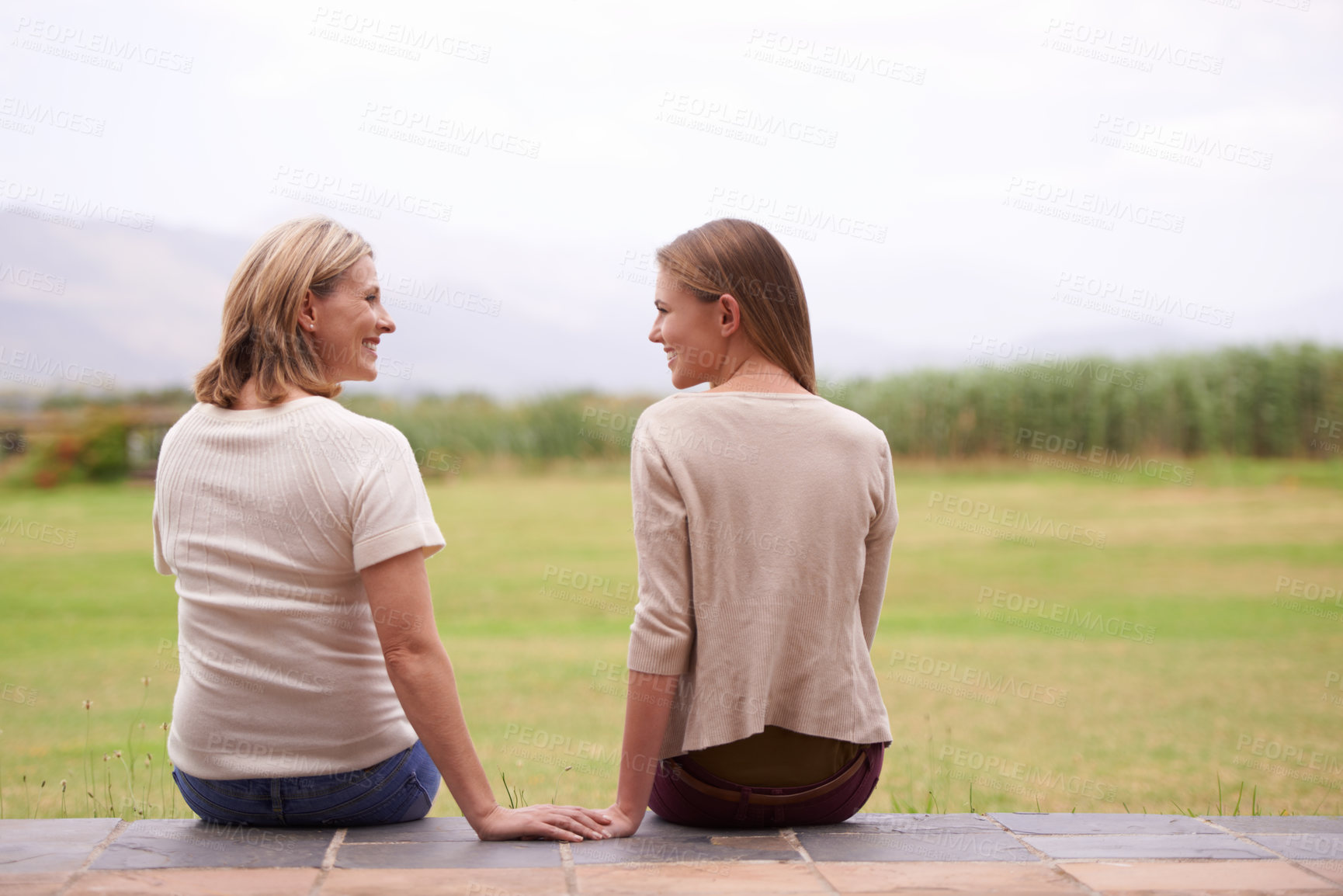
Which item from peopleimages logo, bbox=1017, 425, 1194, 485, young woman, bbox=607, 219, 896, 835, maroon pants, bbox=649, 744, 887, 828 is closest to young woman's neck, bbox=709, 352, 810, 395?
young woman, bbox=607, 219, 896, 835

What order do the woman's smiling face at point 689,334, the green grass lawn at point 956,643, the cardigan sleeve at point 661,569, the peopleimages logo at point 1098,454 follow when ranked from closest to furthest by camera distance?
the cardigan sleeve at point 661,569
the woman's smiling face at point 689,334
the green grass lawn at point 956,643
the peopleimages logo at point 1098,454

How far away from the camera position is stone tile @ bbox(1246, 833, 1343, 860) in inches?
76.4

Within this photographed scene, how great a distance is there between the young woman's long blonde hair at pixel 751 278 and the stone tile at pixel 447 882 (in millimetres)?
958

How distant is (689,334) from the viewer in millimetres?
2027

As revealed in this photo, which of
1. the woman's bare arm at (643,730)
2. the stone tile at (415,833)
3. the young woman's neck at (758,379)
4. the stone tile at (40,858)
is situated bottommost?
the stone tile at (40,858)

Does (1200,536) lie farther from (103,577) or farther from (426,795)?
(426,795)

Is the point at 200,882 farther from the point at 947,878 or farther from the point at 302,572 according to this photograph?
the point at 947,878

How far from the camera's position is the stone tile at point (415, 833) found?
6.46 ft

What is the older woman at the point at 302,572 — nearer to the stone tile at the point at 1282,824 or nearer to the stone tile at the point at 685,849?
the stone tile at the point at 685,849

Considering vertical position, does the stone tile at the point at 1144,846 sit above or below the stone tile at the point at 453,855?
above

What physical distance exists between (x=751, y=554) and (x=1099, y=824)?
2.98ft

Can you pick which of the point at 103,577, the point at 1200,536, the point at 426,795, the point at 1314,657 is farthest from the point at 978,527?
the point at 426,795

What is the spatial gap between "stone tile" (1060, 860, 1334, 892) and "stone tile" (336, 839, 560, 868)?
2.86 ft

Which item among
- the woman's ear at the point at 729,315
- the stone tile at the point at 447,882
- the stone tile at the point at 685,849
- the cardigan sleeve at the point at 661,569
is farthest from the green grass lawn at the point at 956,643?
the woman's ear at the point at 729,315
